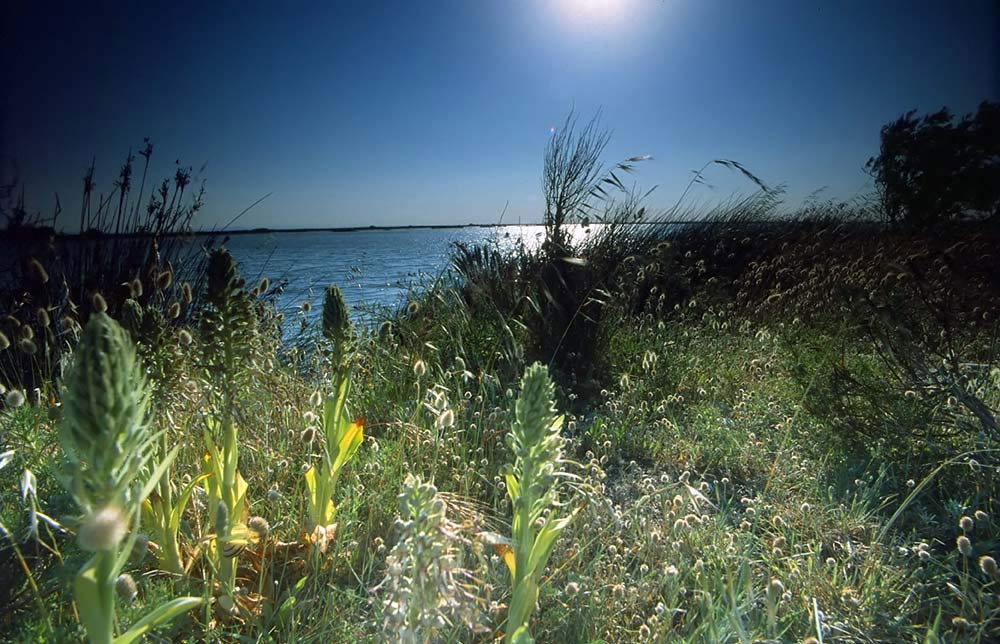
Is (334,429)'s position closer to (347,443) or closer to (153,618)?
(347,443)

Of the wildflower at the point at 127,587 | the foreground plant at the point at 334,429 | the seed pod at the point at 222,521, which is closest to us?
the wildflower at the point at 127,587

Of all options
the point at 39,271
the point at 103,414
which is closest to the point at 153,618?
the point at 103,414

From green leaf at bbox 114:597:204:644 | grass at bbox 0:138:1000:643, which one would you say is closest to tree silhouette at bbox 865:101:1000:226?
grass at bbox 0:138:1000:643

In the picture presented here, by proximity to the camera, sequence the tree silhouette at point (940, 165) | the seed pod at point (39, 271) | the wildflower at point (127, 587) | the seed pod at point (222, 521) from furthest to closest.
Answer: the tree silhouette at point (940, 165)
the seed pod at point (39, 271)
the seed pod at point (222, 521)
the wildflower at point (127, 587)

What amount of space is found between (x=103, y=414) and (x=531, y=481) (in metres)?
0.63

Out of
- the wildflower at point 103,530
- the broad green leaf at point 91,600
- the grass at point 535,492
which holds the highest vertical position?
the wildflower at point 103,530

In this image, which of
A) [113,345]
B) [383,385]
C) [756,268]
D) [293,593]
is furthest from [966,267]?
[113,345]

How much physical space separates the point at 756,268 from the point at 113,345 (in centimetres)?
643

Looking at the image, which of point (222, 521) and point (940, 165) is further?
point (940, 165)

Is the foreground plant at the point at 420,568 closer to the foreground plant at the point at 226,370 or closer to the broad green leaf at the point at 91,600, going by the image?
the broad green leaf at the point at 91,600

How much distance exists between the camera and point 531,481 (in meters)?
0.92

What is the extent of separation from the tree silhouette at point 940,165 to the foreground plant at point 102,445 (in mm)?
12298

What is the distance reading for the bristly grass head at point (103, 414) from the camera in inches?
25.4

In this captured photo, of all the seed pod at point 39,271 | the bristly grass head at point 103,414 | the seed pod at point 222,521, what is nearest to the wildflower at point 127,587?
the seed pod at point 222,521
